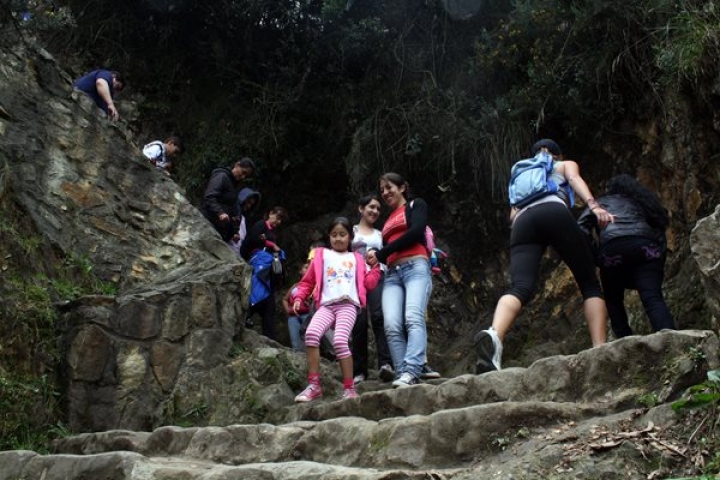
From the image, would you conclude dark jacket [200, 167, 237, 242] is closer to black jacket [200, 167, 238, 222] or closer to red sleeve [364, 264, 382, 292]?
black jacket [200, 167, 238, 222]

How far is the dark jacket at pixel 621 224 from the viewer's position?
5754 mm

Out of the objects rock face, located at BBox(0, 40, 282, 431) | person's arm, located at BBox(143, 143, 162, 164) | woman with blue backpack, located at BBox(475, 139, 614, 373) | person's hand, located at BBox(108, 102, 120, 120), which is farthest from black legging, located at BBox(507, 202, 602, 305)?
person's hand, located at BBox(108, 102, 120, 120)

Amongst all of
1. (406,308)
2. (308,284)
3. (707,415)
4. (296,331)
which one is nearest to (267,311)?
(296,331)

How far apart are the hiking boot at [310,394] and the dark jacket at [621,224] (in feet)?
7.45

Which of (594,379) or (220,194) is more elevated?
(220,194)

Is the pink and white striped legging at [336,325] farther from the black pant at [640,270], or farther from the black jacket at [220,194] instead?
the black jacket at [220,194]

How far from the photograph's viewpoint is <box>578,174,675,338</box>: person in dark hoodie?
A: 18.6 ft

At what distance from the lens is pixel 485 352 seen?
5.26m

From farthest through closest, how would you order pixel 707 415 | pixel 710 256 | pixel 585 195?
pixel 585 195, pixel 710 256, pixel 707 415

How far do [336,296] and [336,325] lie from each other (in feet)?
0.74

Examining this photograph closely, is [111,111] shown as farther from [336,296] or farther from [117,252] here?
[336,296]

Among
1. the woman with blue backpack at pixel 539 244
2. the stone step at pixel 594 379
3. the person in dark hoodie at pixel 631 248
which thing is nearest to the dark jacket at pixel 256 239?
the woman with blue backpack at pixel 539 244

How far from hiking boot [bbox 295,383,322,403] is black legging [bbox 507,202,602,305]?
179 centimetres

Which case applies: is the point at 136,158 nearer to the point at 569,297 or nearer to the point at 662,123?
the point at 569,297
